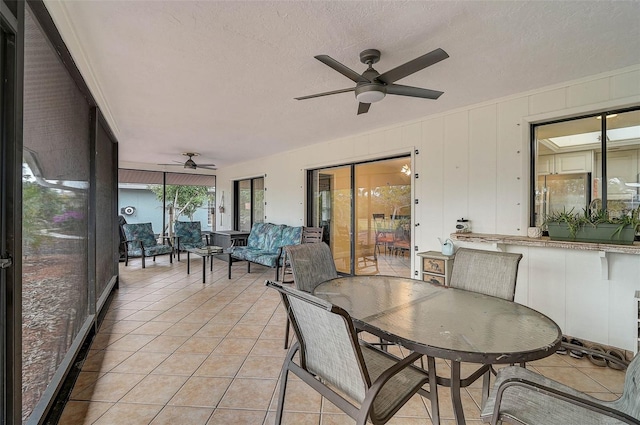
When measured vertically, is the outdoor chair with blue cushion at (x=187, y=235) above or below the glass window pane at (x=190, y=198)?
below

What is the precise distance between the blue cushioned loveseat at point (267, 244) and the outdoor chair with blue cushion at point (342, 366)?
3.35 m

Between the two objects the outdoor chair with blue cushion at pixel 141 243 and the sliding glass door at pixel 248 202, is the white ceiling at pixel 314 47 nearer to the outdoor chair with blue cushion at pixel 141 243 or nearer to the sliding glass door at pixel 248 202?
the outdoor chair with blue cushion at pixel 141 243

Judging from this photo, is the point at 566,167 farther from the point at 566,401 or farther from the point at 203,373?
the point at 203,373

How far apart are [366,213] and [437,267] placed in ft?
5.56

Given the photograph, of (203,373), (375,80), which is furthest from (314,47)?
(203,373)

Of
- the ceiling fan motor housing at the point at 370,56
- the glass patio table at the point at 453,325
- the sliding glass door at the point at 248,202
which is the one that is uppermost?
the ceiling fan motor housing at the point at 370,56

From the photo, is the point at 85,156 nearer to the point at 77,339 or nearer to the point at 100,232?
the point at 100,232

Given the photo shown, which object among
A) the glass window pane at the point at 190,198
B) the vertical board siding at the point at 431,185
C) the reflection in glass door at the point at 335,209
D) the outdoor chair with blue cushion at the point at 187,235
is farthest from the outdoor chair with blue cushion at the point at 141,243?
the vertical board siding at the point at 431,185

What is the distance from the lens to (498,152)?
10.1ft

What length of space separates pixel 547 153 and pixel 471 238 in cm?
121

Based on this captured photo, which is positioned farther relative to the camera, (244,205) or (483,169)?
(244,205)

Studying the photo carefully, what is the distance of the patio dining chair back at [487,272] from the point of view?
1.94 metres

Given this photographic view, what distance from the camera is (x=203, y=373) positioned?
2119mm

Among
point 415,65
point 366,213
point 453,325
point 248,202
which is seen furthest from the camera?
point 248,202
